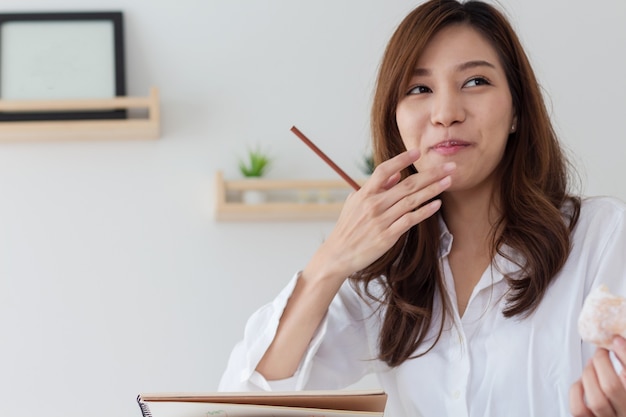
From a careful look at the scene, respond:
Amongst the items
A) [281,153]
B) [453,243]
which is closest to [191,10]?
[281,153]

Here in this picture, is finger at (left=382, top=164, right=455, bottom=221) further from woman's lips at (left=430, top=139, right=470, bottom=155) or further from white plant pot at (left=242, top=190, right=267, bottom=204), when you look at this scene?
white plant pot at (left=242, top=190, right=267, bottom=204)

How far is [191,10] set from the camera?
2.69 metres

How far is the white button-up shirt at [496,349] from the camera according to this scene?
152 centimetres

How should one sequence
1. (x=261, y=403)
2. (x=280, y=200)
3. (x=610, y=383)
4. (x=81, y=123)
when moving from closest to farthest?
Answer: (x=610, y=383)
(x=261, y=403)
(x=81, y=123)
(x=280, y=200)

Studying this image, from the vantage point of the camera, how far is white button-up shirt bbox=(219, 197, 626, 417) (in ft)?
4.98

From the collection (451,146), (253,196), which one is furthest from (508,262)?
(253,196)

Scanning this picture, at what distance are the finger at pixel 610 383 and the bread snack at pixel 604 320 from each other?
0.06 ft

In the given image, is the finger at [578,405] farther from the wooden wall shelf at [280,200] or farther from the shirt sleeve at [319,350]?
the wooden wall shelf at [280,200]

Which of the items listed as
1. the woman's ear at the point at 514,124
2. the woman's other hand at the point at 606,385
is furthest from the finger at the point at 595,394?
the woman's ear at the point at 514,124

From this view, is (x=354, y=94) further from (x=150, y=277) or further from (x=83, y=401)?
(x=83, y=401)

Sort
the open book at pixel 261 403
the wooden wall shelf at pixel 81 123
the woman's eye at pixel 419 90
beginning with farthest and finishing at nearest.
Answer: the wooden wall shelf at pixel 81 123
the woman's eye at pixel 419 90
the open book at pixel 261 403

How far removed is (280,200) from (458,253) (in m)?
1.05

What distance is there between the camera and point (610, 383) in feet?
3.34

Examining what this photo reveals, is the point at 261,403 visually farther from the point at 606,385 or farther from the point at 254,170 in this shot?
the point at 254,170
